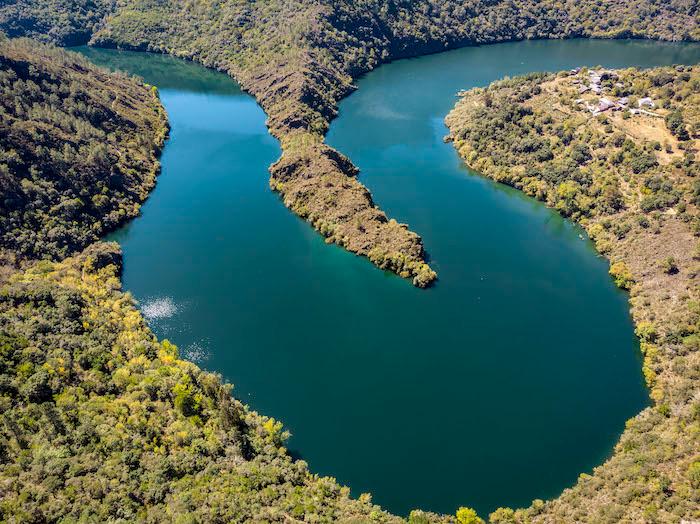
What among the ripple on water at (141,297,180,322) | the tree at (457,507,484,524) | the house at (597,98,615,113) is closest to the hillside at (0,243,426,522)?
the ripple on water at (141,297,180,322)

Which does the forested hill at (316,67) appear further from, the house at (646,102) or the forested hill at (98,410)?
the house at (646,102)

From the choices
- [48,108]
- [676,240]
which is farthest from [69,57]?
[676,240]

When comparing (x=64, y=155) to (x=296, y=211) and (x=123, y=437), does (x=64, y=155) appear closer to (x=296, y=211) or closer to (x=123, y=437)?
(x=296, y=211)

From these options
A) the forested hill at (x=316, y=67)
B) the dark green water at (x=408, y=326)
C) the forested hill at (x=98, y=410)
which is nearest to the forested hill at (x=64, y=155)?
the forested hill at (x=98, y=410)

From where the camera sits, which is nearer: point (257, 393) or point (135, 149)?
point (257, 393)

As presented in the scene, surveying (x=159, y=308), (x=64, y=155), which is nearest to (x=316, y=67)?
(x=64, y=155)

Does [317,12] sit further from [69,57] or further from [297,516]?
[297,516]

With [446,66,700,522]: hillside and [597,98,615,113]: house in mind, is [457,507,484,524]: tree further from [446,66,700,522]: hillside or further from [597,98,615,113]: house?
[597,98,615,113]: house
